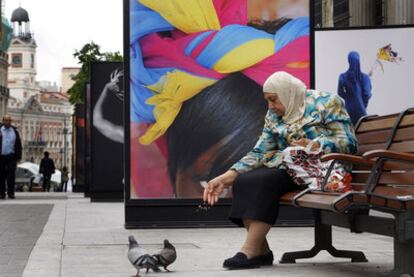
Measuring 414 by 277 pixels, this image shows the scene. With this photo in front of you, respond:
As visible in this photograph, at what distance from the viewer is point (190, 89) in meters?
10.7

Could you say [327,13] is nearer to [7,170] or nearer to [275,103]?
[7,170]

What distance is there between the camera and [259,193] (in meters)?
6.50

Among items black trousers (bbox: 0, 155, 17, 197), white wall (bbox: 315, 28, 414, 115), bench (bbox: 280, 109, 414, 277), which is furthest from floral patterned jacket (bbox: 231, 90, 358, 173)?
black trousers (bbox: 0, 155, 17, 197)

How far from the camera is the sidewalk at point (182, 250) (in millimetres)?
6734

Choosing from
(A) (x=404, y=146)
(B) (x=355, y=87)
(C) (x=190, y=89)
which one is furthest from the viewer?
(B) (x=355, y=87)

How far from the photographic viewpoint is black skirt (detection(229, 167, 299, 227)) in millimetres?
6492

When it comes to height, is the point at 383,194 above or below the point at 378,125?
below

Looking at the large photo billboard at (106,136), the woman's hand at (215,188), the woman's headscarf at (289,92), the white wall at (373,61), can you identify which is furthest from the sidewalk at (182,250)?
the large photo billboard at (106,136)

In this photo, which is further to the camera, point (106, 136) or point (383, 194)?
point (106, 136)

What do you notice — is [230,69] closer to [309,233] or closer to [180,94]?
[180,94]

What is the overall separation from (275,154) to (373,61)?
567cm

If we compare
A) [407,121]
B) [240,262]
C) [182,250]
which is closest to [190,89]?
[182,250]

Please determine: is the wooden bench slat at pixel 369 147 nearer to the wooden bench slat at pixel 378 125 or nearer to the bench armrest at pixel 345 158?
the wooden bench slat at pixel 378 125

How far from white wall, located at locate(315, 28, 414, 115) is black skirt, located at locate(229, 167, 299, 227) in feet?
17.7
